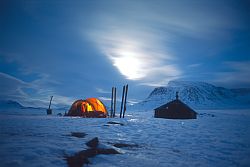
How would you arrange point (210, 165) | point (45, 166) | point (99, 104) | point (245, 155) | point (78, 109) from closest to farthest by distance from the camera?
1. point (45, 166)
2. point (210, 165)
3. point (245, 155)
4. point (78, 109)
5. point (99, 104)

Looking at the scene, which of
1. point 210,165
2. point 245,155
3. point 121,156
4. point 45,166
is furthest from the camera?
point 245,155

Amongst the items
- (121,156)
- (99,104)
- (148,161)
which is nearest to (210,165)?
(148,161)

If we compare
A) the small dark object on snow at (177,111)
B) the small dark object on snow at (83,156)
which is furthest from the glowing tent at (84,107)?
the small dark object on snow at (83,156)

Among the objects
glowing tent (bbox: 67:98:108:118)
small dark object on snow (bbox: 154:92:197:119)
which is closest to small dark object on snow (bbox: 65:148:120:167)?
glowing tent (bbox: 67:98:108:118)

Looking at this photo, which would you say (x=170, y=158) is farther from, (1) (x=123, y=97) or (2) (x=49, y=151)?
(1) (x=123, y=97)

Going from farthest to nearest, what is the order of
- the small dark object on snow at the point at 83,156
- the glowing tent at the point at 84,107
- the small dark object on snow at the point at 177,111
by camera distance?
the small dark object on snow at the point at 177,111 < the glowing tent at the point at 84,107 < the small dark object on snow at the point at 83,156

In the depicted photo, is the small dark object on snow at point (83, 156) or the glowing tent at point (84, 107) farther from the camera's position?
the glowing tent at point (84, 107)

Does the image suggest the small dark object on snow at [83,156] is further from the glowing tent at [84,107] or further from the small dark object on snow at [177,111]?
the small dark object on snow at [177,111]

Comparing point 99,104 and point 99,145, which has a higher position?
point 99,104

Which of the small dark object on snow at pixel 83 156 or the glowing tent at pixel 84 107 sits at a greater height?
the glowing tent at pixel 84 107

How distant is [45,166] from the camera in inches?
204

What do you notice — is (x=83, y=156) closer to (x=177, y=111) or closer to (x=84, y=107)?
(x=84, y=107)

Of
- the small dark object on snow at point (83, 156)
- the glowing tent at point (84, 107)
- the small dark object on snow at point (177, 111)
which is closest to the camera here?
the small dark object on snow at point (83, 156)

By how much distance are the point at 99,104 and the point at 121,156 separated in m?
28.1
